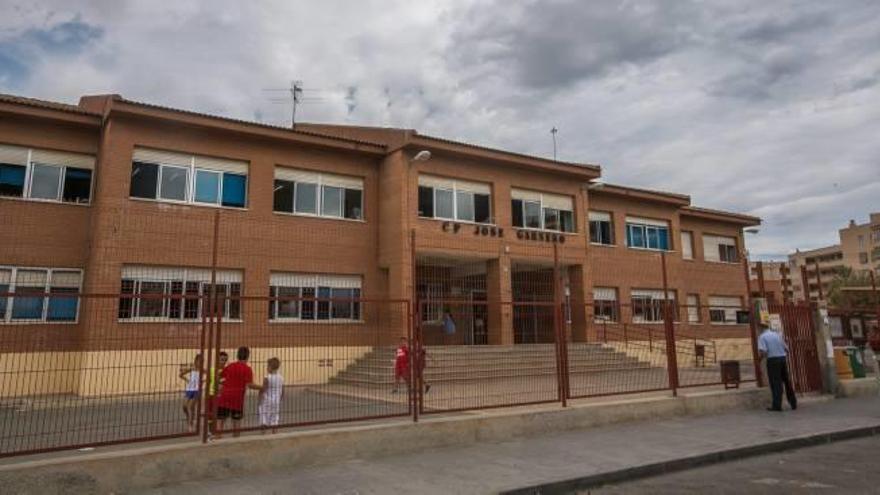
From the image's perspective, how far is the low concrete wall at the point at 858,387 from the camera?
48.6ft

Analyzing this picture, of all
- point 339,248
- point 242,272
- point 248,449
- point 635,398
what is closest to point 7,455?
point 248,449

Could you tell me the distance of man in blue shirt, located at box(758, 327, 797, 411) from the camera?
1264 centimetres

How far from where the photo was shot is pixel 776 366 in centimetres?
1269

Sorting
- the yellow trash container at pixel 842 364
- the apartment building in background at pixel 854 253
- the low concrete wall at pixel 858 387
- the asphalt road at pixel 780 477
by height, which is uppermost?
the apartment building in background at pixel 854 253

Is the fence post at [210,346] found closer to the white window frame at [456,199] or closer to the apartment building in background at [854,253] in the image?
the white window frame at [456,199]

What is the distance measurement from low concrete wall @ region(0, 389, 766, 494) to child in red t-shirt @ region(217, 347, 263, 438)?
24.6 inches

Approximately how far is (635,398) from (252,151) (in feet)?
47.1

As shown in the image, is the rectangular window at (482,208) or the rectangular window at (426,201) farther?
the rectangular window at (482,208)

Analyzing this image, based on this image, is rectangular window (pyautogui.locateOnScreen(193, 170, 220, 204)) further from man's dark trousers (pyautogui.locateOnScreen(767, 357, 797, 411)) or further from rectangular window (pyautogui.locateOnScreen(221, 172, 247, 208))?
man's dark trousers (pyautogui.locateOnScreen(767, 357, 797, 411))

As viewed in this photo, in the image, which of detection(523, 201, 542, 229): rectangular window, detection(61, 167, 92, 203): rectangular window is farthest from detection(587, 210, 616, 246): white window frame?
detection(61, 167, 92, 203): rectangular window

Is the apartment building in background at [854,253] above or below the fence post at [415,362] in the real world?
above

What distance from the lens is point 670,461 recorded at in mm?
8227

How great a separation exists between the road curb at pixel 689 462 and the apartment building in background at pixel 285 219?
148 inches

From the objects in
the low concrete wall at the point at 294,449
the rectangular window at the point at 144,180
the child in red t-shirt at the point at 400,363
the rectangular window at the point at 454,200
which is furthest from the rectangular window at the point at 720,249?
the rectangular window at the point at 144,180
